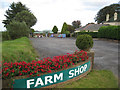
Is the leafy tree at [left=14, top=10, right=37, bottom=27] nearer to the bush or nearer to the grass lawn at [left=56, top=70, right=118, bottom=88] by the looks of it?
the bush

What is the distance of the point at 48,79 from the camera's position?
5.19 m

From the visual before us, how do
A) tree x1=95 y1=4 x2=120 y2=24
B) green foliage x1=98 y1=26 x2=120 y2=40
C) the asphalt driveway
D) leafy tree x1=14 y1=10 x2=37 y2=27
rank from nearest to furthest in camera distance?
the asphalt driveway
green foliage x1=98 y1=26 x2=120 y2=40
leafy tree x1=14 y1=10 x2=37 y2=27
tree x1=95 y1=4 x2=120 y2=24

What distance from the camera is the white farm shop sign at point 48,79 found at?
4727mm

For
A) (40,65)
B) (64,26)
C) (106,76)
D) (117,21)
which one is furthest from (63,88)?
(64,26)

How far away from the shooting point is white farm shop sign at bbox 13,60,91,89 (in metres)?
4.73

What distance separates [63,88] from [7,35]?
97.2 feet

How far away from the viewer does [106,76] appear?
281 inches

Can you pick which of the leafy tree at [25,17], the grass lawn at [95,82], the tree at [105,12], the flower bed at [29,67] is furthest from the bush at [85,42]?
the tree at [105,12]

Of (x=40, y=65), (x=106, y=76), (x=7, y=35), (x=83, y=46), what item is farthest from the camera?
(x=7, y=35)

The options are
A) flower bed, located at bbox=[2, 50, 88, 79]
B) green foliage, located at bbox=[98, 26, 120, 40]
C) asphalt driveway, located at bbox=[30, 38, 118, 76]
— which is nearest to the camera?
flower bed, located at bbox=[2, 50, 88, 79]

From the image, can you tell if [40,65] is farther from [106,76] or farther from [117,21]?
[117,21]

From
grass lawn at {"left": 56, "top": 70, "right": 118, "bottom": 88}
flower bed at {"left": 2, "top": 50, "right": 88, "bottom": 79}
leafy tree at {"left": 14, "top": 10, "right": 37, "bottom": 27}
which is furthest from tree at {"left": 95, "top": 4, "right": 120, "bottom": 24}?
flower bed at {"left": 2, "top": 50, "right": 88, "bottom": 79}

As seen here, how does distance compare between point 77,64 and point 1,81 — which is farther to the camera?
point 77,64

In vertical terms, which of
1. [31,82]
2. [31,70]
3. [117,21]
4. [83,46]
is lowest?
[31,82]
